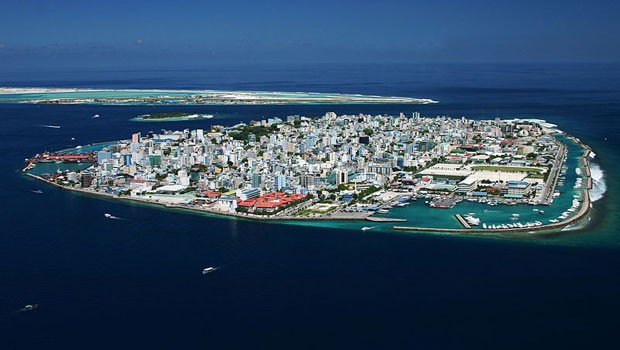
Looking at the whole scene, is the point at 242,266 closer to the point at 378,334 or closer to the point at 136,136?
the point at 378,334

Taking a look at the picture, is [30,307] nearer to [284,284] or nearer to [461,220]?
[284,284]

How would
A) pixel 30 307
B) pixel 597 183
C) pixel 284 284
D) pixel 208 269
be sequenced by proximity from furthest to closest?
pixel 597 183
pixel 208 269
pixel 284 284
pixel 30 307

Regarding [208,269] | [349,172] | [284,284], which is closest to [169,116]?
[349,172]

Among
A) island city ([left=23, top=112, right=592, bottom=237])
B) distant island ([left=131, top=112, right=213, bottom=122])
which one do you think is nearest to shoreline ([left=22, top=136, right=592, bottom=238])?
island city ([left=23, top=112, right=592, bottom=237])

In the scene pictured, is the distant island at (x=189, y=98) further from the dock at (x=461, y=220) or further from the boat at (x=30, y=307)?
the boat at (x=30, y=307)

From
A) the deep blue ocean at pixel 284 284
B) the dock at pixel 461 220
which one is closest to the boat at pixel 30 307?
the deep blue ocean at pixel 284 284

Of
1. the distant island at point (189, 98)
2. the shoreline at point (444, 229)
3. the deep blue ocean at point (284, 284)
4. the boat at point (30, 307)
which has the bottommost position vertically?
the boat at point (30, 307)
